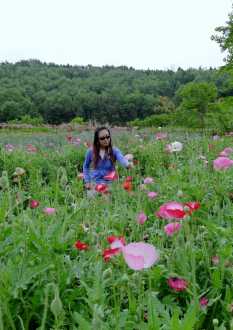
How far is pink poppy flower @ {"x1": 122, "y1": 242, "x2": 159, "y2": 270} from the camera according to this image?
1219 mm

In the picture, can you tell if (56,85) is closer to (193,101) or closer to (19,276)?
(193,101)

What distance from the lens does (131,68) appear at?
6394cm

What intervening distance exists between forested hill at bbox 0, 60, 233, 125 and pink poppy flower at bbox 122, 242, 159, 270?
46.6 metres

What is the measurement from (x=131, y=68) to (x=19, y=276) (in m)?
63.7

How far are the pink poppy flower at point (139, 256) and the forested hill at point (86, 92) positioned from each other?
153 ft

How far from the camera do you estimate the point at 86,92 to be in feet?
178

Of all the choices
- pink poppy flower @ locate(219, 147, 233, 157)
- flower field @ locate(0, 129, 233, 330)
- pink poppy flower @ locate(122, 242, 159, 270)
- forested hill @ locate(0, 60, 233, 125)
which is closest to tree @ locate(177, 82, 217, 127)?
pink poppy flower @ locate(219, 147, 233, 157)

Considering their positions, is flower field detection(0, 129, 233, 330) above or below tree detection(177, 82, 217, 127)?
above

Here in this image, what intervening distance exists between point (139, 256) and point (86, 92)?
53.7 metres

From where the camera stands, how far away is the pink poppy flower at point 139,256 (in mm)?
1219

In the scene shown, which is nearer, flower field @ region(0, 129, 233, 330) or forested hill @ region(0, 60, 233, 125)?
flower field @ region(0, 129, 233, 330)

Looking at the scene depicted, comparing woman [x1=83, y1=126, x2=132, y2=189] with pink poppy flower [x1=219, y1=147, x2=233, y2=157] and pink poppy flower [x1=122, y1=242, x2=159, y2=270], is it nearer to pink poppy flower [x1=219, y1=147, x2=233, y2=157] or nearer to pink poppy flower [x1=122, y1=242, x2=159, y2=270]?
pink poppy flower [x1=219, y1=147, x2=233, y2=157]

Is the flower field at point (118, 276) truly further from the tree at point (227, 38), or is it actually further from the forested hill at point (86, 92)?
the forested hill at point (86, 92)

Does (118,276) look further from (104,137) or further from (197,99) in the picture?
(197,99)
